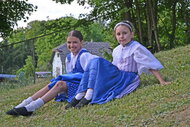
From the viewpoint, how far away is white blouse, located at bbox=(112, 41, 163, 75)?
579 cm

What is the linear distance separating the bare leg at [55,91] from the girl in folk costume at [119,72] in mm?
354

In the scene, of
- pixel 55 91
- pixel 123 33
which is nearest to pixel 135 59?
pixel 123 33

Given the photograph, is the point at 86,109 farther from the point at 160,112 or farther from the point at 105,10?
the point at 105,10

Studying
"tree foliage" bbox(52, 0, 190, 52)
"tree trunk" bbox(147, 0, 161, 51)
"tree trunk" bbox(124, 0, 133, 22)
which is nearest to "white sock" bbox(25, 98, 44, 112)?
"tree foliage" bbox(52, 0, 190, 52)

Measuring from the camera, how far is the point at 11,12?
70.3 feet

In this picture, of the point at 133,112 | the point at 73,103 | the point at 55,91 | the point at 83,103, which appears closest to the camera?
the point at 133,112

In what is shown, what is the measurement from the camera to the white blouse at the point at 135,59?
579cm

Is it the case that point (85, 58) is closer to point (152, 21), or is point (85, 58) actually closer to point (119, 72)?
point (119, 72)

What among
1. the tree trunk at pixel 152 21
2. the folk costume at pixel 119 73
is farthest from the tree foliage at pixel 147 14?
the folk costume at pixel 119 73

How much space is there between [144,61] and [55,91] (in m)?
1.49

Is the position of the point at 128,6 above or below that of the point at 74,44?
above

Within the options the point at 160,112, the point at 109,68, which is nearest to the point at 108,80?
the point at 109,68

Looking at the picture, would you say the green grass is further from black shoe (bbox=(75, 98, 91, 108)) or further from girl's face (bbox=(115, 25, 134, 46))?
girl's face (bbox=(115, 25, 134, 46))

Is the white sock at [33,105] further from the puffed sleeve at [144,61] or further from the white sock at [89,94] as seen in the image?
the puffed sleeve at [144,61]
